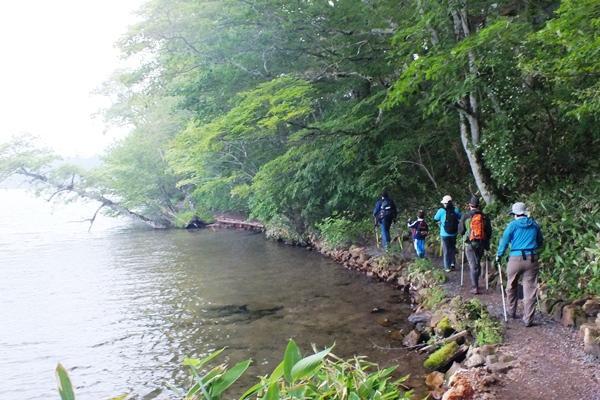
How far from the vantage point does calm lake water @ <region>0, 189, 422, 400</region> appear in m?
7.00

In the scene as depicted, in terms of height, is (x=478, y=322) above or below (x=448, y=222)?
below

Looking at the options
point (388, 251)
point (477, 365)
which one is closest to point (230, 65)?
point (388, 251)

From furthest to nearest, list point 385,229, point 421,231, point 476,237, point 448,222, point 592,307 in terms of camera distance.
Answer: point 385,229, point 421,231, point 448,222, point 476,237, point 592,307

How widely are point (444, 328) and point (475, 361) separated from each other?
1388 mm

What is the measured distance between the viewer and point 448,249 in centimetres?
956

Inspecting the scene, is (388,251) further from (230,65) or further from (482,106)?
(230,65)

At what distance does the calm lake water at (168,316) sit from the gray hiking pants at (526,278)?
1781 millimetres

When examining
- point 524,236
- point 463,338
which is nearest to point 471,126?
point 524,236

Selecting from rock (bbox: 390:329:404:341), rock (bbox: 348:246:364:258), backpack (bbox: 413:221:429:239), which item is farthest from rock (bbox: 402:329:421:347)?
rock (bbox: 348:246:364:258)

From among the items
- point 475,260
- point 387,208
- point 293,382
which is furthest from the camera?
point 387,208

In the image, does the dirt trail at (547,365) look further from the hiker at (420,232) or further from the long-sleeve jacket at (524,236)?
the hiker at (420,232)

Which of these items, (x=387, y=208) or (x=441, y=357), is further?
(x=387, y=208)

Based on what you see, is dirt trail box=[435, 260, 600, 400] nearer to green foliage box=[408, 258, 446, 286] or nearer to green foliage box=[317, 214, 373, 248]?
green foliage box=[408, 258, 446, 286]

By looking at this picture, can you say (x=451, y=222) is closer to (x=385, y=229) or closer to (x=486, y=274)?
(x=486, y=274)
